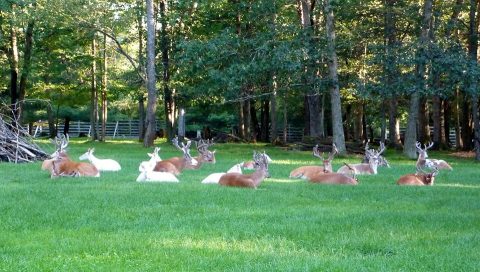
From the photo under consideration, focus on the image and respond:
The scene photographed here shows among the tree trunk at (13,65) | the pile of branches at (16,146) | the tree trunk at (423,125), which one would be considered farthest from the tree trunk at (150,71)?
the tree trunk at (423,125)

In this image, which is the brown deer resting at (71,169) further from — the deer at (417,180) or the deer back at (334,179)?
the deer at (417,180)

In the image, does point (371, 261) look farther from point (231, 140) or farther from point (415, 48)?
point (231, 140)

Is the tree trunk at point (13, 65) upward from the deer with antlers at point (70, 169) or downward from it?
upward

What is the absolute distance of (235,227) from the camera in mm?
8516

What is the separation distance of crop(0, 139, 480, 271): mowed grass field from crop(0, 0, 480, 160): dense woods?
10452mm

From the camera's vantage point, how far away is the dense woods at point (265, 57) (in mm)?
24062

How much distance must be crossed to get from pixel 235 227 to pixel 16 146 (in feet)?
42.7

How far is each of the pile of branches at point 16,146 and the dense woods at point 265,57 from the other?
6416 mm

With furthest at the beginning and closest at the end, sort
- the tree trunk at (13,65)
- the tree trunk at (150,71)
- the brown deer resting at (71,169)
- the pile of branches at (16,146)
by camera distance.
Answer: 1. the tree trunk at (13,65)
2. the tree trunk at (150,71)
3. the pile of branches at (16,146)
4. the brown deer resting at (71,169)

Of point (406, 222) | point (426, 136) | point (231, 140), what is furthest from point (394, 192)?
point (231, 140)

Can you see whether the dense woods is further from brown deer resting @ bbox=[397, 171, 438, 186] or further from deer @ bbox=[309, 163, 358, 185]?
deer @ bbox=[309, 163, 358, 185]

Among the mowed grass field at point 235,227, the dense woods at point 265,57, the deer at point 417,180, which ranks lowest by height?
the mowed grass field at point 235,227

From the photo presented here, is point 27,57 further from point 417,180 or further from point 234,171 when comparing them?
point 417,180

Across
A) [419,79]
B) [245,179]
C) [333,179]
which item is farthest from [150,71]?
[245,179]
